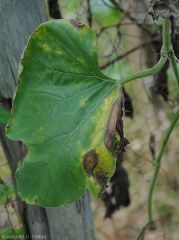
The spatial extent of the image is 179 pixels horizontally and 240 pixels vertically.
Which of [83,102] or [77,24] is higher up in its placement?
[77,24]

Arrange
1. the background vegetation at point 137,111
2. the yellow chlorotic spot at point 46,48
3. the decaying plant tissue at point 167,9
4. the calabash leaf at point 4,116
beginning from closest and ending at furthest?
the decaying plant tissue at point 167,9
the yellow chlorotic spot at point 46,48
the calabash leaf at point 4,116
the background vegetation at point 137,111

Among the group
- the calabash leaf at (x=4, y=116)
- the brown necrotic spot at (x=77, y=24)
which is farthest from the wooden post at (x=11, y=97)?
the brown necrotic spot at (x=77, y=24)

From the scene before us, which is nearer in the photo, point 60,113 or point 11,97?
point 60,113

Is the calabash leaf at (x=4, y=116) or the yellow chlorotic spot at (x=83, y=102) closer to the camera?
the yellow chlorotic spot at (x=83, y=102)

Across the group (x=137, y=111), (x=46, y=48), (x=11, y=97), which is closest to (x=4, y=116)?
(x=11, y=97)

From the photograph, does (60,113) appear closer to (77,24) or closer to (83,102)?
(83,102)

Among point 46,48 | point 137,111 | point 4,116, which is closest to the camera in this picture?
point 46,48

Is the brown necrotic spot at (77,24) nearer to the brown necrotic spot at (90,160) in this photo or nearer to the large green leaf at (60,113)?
the large green leaf at (60,113)

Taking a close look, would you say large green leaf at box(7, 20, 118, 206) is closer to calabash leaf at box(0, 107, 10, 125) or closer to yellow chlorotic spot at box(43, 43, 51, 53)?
yellow chlorotic spot at box(43, 43, 51, 53)

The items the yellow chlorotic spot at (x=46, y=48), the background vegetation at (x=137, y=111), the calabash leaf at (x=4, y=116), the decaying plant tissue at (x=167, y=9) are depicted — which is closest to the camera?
the decaying plant tissue at (x=167, y=9)

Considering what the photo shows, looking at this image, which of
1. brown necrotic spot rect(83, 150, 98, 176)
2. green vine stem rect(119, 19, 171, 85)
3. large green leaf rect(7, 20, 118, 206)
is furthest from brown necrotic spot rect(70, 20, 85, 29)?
brown necrotic spot rect(83, 150, 98, 176)
